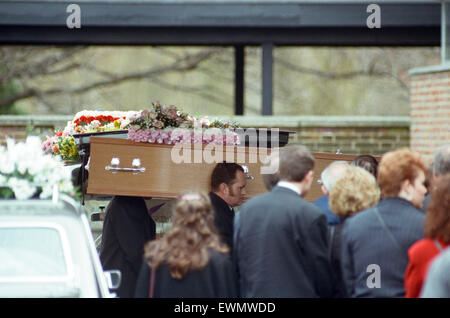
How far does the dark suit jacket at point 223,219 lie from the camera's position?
17.0ft

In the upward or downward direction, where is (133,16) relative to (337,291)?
upward

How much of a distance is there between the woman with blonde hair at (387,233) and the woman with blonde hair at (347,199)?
172 mm

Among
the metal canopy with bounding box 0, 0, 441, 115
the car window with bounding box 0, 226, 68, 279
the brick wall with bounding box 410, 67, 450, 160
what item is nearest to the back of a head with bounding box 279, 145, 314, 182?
the car window with bounding box 0, 226, 68, 279

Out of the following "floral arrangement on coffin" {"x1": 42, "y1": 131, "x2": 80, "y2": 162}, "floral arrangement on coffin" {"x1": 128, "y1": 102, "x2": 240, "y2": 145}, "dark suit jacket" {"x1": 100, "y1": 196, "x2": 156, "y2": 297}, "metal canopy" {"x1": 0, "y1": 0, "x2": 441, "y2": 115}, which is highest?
"metal canopy" {"x1": 0, "y1": 0, "x2": 441, "y2": 115}

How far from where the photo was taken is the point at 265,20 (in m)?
11.4

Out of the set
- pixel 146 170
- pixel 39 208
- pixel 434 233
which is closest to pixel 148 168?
pixel 146 170

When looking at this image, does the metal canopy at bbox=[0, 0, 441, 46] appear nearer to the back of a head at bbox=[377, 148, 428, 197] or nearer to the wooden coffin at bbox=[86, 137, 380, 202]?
the wooden coffin at bbox=[86, 137, 380, 202]

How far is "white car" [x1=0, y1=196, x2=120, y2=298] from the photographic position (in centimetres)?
376

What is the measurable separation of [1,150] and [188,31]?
7.41m

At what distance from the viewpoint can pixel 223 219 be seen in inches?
207

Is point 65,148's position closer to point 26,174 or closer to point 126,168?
point 126,168

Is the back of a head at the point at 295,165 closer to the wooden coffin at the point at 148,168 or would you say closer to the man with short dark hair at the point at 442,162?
the man with short dark hair at the point at 442,162
